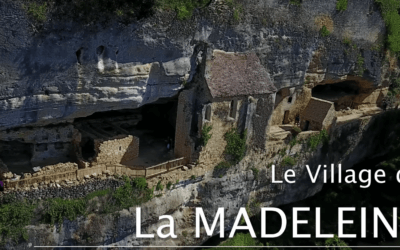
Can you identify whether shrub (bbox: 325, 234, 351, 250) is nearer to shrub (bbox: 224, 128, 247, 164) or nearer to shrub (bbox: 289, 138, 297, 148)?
shrub (bbox: 289, 138, 297, 148)

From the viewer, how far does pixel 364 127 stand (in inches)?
1075

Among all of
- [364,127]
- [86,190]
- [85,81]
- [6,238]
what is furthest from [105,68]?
[364,127]

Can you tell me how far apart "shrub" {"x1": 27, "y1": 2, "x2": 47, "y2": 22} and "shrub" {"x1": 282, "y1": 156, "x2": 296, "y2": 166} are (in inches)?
552

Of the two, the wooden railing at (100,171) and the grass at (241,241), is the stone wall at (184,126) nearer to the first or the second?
the wooden railing at (100,171)

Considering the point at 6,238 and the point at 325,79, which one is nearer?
the point at 6,238

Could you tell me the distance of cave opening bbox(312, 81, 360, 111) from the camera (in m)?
28.7

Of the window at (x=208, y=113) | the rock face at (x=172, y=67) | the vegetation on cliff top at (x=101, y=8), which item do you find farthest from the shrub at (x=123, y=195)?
the vegetation on cliff top at (x=101, y=8)

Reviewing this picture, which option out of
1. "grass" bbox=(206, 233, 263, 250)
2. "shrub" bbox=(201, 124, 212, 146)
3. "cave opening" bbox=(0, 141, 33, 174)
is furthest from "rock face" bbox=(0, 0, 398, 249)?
"shrub" bbox=(201, 124, 212, 146)

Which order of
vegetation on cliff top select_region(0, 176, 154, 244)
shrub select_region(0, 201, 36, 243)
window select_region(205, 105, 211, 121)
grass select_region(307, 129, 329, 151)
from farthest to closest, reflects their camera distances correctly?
grass select_region(307, 129, 329, 151)
window select_region(205, 105, 211, 121)
vegetation on cliff top select_region(0, 176, 154, 244)
shrub select_region(0, 201, 36, 243)

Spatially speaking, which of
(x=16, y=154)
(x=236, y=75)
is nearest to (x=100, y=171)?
(x=16, y=154)

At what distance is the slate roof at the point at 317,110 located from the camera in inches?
979

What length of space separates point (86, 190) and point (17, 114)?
4.16 metres

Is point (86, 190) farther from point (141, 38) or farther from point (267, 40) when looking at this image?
point (267, 40)

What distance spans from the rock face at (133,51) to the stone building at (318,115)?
2178 mm
